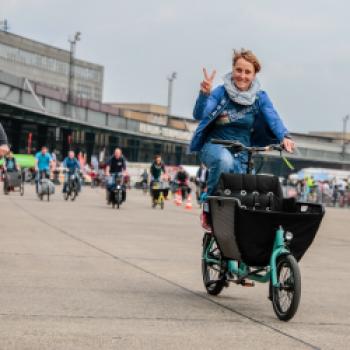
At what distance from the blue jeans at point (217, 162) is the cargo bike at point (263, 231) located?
0.58 feet

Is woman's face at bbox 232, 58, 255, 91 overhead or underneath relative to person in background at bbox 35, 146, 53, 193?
overhead

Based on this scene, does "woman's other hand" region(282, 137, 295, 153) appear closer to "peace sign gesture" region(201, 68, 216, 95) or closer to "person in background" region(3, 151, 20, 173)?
"peace sign gesture" region(201, 68, 216, 95)

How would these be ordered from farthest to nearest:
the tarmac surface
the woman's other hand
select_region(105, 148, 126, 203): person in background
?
select_region(105, 148, 126, 203): person in background → the woman's other hand → the tarmac surface

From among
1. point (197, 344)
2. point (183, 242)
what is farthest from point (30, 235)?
point (197, 344)

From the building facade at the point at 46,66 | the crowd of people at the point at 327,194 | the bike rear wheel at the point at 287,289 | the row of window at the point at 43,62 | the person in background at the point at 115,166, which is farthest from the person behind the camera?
the building facade at the point at 46,66

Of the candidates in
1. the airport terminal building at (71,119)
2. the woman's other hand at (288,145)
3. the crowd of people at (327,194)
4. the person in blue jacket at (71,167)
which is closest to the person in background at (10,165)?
the person in blue jacket at (71,167)

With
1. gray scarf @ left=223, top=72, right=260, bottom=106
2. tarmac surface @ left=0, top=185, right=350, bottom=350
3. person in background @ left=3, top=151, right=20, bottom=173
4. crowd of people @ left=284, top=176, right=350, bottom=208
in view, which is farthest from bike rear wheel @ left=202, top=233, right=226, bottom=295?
crowd of people @ left=284, top=176, right=350, bottom=208

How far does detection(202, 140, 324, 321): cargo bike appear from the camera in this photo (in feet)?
21.2

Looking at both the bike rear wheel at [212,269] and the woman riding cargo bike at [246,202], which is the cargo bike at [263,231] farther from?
the bike rear wheel at [212,269]

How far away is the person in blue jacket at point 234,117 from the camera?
7.46 m

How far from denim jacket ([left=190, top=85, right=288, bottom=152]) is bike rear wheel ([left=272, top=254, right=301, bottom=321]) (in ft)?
4.46

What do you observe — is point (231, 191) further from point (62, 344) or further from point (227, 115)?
point (62, 344)

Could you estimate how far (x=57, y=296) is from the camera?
23.4 feet

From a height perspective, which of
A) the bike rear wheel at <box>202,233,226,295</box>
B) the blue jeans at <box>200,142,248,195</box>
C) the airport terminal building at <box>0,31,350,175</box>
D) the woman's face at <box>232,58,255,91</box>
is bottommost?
the bike rear wheel at <box>202,233,226,295</box>
